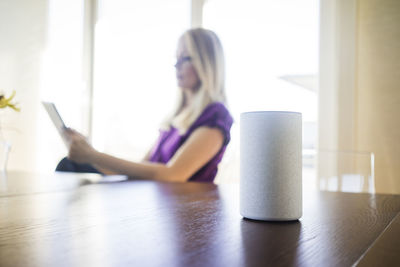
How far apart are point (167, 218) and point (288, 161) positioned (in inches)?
6.8

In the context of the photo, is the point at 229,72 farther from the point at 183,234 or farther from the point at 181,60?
the point at 183,234

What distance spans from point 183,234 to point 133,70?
3.52 m

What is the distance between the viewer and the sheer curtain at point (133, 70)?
145 inches

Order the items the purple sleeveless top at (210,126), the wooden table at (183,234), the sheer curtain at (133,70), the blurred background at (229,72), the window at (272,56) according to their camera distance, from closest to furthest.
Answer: the wooden table at (183,234)
the purple sleeveless top at (210,126)
the blurred background at (229,72)
the window at (272,56)
the sheer curtain at (133,70)

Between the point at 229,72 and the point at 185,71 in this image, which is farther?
the point at 229,72

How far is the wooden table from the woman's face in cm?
113

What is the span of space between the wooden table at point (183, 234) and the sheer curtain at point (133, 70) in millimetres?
2966

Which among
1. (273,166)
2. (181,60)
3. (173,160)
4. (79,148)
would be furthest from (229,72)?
(273,166)

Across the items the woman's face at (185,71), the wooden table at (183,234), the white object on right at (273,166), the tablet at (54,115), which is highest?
the woman's face at (185,71)

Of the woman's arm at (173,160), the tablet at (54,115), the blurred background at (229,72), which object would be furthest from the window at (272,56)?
the tablet at (54,115)

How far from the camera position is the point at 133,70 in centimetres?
383

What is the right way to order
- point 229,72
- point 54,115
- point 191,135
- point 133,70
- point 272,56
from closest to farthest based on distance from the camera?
point 54,115
point 191,135
point 272,56
point 229,72
point 133,70

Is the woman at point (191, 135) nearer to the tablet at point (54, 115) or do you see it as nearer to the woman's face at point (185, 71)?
the woman's face at point (185, 71)

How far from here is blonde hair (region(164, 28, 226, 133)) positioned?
175 centimetres
